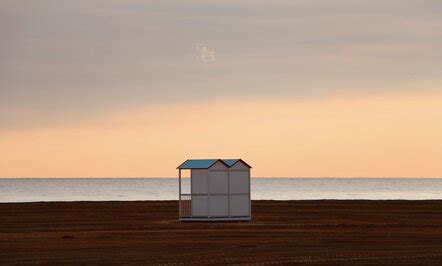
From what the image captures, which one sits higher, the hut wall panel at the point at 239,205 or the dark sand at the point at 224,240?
the hut wall panel at the point at 239,205

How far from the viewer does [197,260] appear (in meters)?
35.8

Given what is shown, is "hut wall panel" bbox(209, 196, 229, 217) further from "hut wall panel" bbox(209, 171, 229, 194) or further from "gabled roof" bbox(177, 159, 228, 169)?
"gabled roof" bbox(177, 159, 228, 169)

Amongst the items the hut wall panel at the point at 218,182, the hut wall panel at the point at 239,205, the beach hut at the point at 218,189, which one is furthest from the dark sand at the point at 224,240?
the hut wall panel at the point at 218,182

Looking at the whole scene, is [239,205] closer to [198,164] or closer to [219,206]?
[219,206]

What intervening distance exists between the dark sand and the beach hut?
1.43 metres

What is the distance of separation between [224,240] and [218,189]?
13.1 m

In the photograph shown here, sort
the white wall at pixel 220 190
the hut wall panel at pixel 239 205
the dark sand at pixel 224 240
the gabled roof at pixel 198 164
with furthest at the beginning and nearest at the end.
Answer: the hut wall panel at pixel 239 205, the white wall at pixel 220 190, the gabled roof at pixel 198 164, the dark sand at pixel 224 240

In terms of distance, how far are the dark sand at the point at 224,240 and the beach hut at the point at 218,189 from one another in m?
1.43

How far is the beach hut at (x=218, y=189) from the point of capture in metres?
57.6

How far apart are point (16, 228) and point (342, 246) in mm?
19260

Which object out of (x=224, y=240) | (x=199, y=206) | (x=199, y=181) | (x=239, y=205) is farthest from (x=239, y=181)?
(x=224, y=240)

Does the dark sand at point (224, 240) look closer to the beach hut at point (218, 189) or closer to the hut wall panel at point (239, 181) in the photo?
the beach hut at point (218, 189)

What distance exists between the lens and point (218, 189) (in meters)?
58.1

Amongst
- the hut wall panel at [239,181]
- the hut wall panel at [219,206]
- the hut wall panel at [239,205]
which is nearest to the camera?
the hut wall panel at [239,181]
